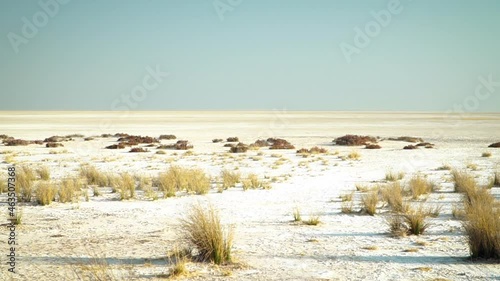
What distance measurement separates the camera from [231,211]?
37.8 feet

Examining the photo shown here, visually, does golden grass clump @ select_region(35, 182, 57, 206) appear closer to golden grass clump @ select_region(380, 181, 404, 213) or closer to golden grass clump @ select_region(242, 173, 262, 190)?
golden grass clump @ select_region(242, 173, 262, 190)

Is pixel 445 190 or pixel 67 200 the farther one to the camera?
pixel 445 190

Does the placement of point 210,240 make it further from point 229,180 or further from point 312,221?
point 229,180

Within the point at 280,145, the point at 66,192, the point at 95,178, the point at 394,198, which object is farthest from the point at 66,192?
the point at 280,145

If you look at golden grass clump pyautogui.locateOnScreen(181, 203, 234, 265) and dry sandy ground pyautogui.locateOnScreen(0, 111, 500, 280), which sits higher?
golden grass clump pyautogui.locateOnScreen(181, 203, 234, 265)

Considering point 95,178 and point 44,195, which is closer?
point 44,195

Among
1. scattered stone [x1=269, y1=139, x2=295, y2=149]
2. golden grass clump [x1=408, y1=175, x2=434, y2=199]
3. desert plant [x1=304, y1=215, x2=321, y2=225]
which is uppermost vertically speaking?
golden grass clump [x1=408, y1=175, x2=434, y2=199]

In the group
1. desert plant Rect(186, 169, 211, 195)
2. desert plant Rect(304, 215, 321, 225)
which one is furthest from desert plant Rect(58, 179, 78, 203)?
desert plant Rect(304, 215, 321, 225)

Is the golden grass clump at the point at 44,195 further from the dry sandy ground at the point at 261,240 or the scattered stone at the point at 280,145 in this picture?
the scattered stone at the point at 280,145

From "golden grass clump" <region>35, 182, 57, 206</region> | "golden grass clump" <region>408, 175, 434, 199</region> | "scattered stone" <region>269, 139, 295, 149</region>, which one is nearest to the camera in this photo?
"golden grass clump" <region>35, 182, 57, 206</region>

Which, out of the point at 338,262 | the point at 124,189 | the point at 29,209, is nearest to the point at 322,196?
the point at 124,189

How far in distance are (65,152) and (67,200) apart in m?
17.4

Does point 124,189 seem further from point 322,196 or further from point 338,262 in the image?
point 338,262

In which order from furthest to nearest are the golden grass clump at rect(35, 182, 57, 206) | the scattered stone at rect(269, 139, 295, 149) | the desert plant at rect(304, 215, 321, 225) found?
the scattered stone at rect(269, 139, 295, 149) → the golden grass clump at rect(35, 182, 57, 206) → the desert plant at rect(304, 215, 321, 225)
